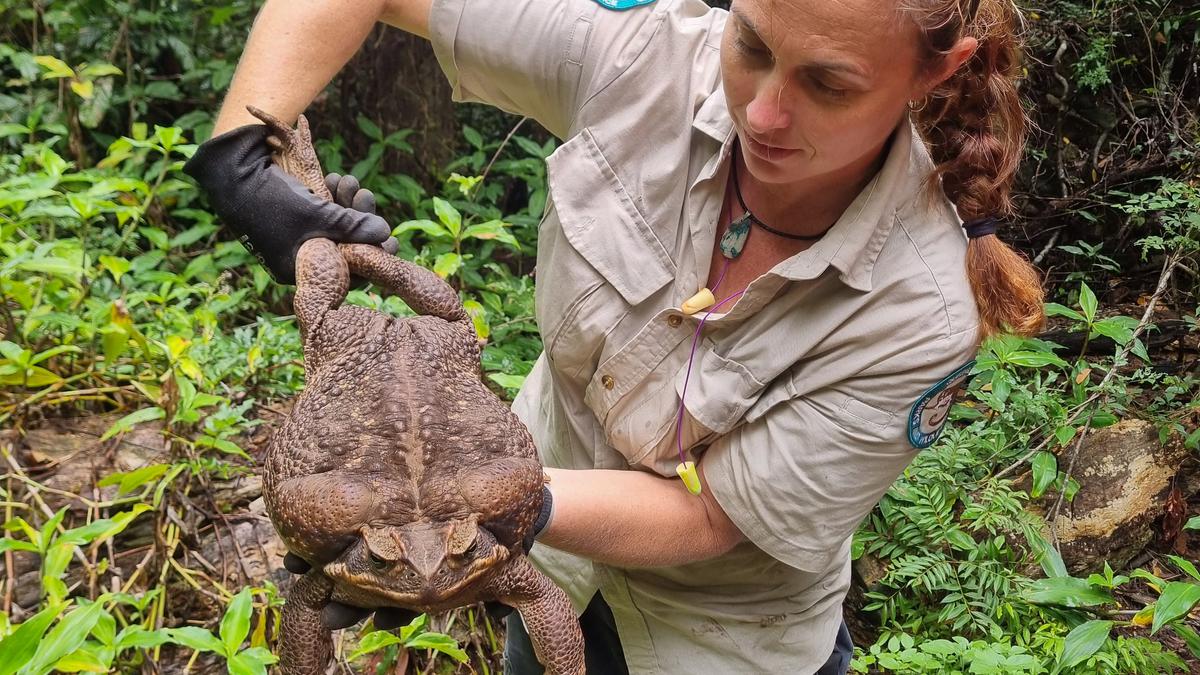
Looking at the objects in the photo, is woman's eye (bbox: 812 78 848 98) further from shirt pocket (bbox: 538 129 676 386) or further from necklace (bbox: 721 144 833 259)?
shirt pocket (bbox: 538 129 676 386)

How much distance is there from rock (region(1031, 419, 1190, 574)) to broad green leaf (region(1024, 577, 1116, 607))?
968 mm

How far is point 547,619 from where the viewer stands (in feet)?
6.23

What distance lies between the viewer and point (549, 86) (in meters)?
2.27

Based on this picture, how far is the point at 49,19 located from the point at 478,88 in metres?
4.93

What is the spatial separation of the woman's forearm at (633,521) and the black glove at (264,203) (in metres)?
0.78

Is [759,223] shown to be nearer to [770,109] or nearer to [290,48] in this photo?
[770,109]

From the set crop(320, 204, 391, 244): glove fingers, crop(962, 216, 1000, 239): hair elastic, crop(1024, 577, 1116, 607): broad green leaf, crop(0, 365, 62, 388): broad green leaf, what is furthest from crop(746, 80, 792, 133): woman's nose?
crop(0, 365, 62, 388): broad green leaf

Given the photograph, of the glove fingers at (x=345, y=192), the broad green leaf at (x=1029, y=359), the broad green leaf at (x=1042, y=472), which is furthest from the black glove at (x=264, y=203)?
the broad green leaf at (x=1042, y=472)

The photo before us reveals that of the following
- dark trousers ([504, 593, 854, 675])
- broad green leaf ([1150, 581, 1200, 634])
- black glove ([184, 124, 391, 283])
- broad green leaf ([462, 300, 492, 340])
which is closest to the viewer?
black glove ([184, 124, 391, 283])

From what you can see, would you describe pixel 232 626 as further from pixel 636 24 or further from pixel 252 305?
pixel 252 305

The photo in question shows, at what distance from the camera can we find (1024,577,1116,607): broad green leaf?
261 centimetres

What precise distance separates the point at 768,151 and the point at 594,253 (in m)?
0.52

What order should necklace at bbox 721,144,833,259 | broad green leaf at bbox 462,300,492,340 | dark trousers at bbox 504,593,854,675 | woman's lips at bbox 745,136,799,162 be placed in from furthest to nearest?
broad green leaf at bbox 462,300,492,340 < dark trousers at bbox 504,593,854,675 < necklace at bbox 721,144,833,259 < woman's lips at bbox 745,136,799,162

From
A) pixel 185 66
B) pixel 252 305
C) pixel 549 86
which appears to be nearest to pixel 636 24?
pixel 549 86
